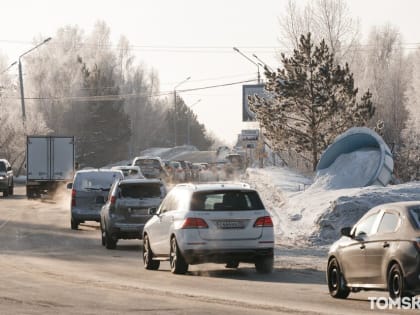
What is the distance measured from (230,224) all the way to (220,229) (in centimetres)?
20

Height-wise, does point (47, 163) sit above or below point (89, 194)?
below

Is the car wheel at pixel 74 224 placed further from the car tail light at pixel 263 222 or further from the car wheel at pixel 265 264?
the car tail light at pixel 263 222

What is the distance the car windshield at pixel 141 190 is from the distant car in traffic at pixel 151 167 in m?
41.4

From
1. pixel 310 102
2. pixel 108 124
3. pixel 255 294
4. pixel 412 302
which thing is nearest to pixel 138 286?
pixel 255 294

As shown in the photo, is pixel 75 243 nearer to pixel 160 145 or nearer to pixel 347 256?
pixel 347 256

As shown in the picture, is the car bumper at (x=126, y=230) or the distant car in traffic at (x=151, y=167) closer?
the car bumper at (x=126, y=230)


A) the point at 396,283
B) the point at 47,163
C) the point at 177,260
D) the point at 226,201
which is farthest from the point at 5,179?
the point at 396,283

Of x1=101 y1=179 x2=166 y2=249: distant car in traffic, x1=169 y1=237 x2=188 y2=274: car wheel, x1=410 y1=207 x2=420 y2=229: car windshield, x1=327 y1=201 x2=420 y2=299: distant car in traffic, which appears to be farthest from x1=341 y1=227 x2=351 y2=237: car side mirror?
x1=101 y1=179 x2=166 y2=249: distant car in traffic

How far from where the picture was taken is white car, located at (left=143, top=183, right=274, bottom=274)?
20828 mm

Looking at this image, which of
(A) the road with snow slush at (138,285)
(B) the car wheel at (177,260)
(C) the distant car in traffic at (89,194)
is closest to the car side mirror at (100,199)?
(C) the distant car in traffic at (89,194)

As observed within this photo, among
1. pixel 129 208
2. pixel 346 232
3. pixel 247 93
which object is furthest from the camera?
pixel 247 93

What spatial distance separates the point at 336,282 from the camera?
55.1 ft

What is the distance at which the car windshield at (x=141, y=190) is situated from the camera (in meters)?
29.3

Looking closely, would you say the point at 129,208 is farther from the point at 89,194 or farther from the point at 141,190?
the point at 89,194
